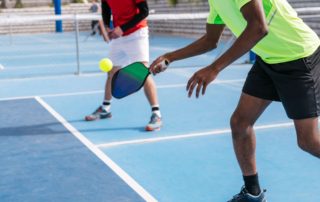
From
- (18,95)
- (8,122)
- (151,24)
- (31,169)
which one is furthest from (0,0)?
(31,169)

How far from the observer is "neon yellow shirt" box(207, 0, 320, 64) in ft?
10.1

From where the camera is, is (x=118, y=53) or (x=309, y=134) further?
(x=118, y=53)

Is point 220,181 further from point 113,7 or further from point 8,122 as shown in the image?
point 8,122

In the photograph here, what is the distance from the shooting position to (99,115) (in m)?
6.86

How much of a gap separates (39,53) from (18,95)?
330 inches

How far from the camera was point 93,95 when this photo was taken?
8648 millimetres

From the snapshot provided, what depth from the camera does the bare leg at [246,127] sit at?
360 centimetres

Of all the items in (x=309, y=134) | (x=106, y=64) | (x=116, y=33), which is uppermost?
(x=309, y=134)

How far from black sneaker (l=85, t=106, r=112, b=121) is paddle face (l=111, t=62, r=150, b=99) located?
2.92 meters

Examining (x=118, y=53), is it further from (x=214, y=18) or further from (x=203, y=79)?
(x=203, y=79)

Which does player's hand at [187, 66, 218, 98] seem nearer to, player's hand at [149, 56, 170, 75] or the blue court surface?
player's hand at [149, 56, 170, 75]

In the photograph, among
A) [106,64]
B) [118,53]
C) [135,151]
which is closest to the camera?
[135,151]

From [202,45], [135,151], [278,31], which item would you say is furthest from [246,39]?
[135,151]

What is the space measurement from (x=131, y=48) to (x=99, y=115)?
102cm
